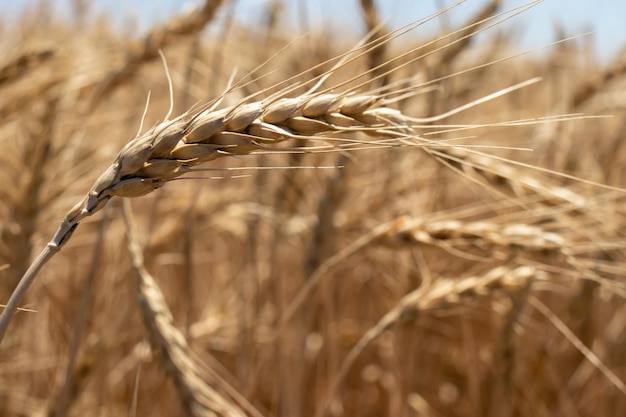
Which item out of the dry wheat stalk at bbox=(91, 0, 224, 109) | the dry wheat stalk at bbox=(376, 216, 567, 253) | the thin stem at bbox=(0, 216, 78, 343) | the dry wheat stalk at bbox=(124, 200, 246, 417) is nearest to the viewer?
the thin stem at bbox=(0, 216, 78, 343)

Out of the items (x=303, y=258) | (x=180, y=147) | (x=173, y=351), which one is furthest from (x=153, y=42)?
(x=180, y=147)

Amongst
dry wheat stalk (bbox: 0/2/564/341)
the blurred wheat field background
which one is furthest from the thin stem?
the blurred wheat field background

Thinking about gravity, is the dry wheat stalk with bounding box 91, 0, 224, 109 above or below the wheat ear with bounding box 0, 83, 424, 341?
above

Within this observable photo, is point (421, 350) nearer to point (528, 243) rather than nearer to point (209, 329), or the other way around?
point (209, 329)

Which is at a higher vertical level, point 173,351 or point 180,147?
point 180,147

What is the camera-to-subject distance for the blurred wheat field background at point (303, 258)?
3.18 ft

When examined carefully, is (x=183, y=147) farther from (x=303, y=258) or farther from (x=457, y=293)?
(x=303, y=258)

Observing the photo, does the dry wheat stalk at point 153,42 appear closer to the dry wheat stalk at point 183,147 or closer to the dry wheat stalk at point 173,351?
the dry wheat stalk at point 173,351

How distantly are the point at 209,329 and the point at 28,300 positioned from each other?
364mm

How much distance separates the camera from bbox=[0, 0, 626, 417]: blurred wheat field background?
38.2 inches

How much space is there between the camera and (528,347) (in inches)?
72.4

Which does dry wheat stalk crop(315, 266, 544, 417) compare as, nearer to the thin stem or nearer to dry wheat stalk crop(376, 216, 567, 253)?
dry wheat stalk crop(376, 216, 567, 253)

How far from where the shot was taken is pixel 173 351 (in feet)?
2.64

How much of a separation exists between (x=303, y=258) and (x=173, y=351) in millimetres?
642
